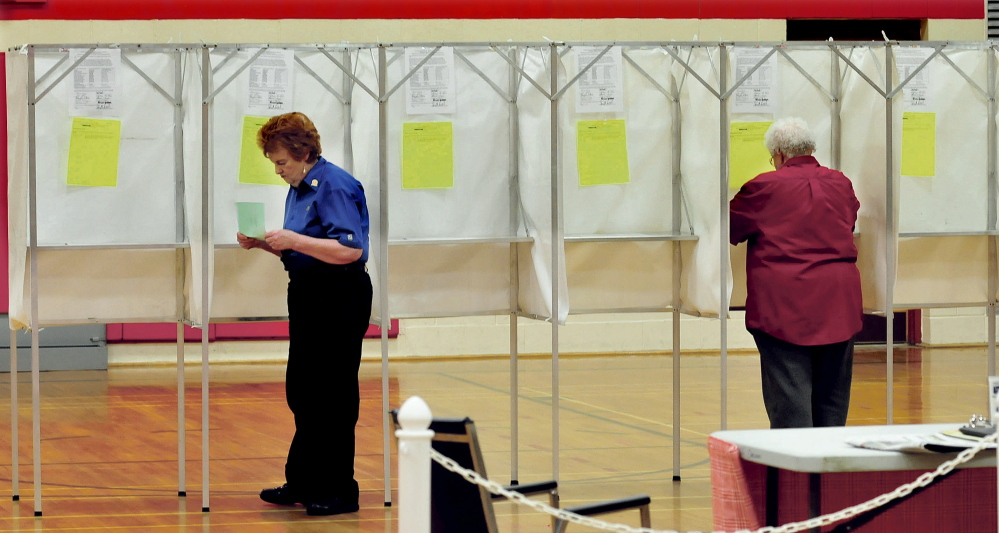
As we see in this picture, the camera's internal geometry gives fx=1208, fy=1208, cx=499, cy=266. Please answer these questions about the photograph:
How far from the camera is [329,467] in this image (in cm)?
443

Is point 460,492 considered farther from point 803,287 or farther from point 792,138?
point 792,138

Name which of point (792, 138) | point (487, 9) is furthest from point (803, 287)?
point (487, 9)

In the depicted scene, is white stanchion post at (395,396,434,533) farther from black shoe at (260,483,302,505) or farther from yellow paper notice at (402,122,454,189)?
yellow paper notice at (402,122,454,189)

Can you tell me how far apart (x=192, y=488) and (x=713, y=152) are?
2.55 meters

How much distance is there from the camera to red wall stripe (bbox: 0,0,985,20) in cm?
991

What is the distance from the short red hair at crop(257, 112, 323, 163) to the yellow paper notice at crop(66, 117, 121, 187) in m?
0.68

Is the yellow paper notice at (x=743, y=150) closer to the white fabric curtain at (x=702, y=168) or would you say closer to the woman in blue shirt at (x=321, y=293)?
the white fabric curtain at (x=702, y=168)

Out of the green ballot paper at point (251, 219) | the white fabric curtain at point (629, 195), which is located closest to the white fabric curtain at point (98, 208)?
the green ballot paper at point (251, 219)

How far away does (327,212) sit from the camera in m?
4.28

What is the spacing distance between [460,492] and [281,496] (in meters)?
2.09

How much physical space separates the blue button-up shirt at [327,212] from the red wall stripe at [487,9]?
6130mm

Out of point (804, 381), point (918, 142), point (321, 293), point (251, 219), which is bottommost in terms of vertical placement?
point (804, 381)

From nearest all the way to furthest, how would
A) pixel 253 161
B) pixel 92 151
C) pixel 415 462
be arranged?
pixel 415 462 → pixel 92 151 → pixel 253 161

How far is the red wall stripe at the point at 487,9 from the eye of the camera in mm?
9914
